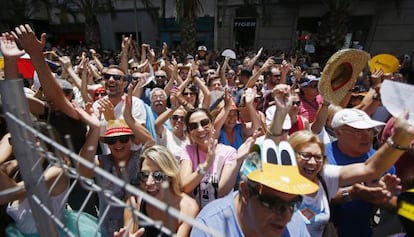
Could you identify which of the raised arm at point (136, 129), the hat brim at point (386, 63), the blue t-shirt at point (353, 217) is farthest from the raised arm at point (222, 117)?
the hat brim at point (386, 63)

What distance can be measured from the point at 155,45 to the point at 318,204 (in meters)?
22.7

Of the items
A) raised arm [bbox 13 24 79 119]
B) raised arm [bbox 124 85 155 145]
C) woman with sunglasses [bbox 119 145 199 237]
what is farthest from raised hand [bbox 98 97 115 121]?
woman with sunglasses [bbox 119 145 199 237]

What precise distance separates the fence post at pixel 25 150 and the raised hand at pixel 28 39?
1087 mm

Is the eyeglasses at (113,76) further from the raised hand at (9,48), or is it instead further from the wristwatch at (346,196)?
the wristwatch at (346,196)

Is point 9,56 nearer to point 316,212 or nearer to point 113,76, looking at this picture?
point 113,76

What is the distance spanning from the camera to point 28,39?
1951 millimetres

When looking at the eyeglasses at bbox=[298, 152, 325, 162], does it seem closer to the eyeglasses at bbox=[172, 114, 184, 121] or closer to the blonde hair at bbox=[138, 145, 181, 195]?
the blonde hair at bbox=[138, 145, 181, 195]

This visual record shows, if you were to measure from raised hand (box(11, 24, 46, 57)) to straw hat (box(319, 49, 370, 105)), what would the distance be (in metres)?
2.42

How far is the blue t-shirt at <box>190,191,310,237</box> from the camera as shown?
154 centimetres

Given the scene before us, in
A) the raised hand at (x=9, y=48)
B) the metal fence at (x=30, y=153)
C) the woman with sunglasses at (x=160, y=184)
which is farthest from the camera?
the woman with sunglasses at (x=160, y=184)

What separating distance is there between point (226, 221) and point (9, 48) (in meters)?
1.65

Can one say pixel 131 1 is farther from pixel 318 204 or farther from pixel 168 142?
pixel 318 204

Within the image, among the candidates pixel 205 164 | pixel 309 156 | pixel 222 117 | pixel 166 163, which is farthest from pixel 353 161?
pixel 166 163

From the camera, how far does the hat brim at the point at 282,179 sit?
136 centimetres
